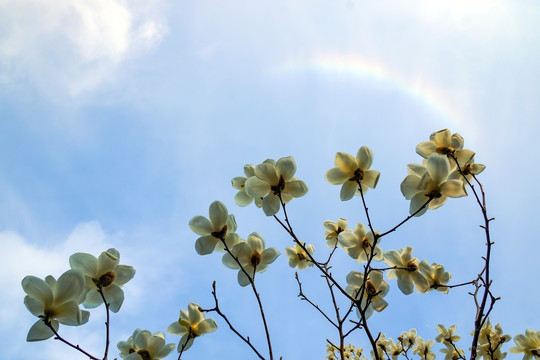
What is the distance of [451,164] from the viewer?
1.95 metres

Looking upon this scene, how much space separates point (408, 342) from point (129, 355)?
3081 mm

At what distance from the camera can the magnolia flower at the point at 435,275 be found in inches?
82.3

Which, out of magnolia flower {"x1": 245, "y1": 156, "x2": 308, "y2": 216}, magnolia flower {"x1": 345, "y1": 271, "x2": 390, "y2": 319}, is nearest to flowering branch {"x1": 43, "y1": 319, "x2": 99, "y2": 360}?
magnolia flower {"x1": 245, "y1": 156, "x2": 308, "y2": 216}

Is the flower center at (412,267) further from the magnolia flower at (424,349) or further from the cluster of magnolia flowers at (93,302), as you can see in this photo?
the magnolia flower at (424,349)

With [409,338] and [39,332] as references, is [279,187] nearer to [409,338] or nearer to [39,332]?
[39,332]

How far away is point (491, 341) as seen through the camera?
8.54ft

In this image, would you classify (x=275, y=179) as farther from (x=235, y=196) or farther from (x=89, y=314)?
(x=89, y=314)

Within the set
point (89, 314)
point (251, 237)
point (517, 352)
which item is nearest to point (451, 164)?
point (251, 237)

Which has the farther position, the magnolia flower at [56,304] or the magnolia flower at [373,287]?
the magnolia flower at [373,287]

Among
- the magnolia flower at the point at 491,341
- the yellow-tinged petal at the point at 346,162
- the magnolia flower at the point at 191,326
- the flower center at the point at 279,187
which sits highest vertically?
the yellow-tinged petal at the point at 346,162

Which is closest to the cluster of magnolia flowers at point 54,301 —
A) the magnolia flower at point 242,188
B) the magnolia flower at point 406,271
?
the magnolia flower at point 242,188

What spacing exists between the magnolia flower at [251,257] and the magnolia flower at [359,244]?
0.48 meters

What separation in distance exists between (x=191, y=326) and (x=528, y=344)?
2.26m

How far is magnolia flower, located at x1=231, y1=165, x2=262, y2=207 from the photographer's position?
2.20m
